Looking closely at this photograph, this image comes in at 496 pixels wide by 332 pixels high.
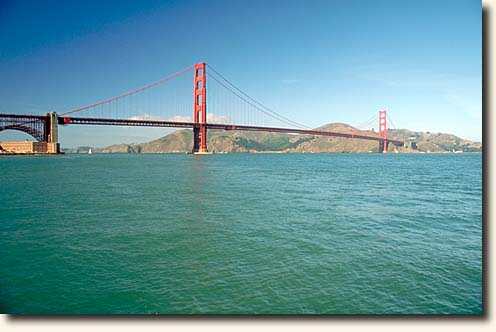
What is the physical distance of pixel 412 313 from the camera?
186 inches

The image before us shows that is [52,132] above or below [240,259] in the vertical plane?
above

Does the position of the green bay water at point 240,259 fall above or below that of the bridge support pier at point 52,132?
below

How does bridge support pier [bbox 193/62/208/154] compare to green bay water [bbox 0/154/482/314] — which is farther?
bridge support pier [bbox 193/62/208/154]

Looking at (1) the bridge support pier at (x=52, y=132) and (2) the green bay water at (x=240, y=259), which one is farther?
(1) the bridge support pier at (x=52, y=132)

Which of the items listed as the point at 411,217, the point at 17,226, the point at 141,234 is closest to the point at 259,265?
the point at 141,234

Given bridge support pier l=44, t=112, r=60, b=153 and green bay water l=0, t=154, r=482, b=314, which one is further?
bridge support pier l=44, t=112, r=60, b=153

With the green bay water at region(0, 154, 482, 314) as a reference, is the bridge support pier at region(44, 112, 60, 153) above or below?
above

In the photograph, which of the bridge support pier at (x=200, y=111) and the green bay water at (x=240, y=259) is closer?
the green bay water at (x=240, y=259)

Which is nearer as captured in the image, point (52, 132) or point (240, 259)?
point (240, 259)

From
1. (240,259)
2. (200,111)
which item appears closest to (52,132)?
(200,111)

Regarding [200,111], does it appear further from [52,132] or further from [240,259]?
[240,259]

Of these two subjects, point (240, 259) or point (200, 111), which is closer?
point (240, 259)
